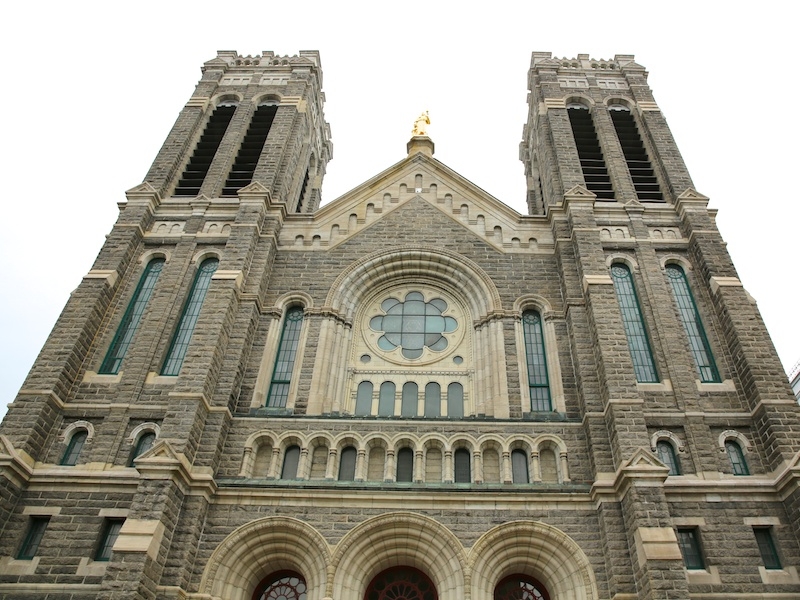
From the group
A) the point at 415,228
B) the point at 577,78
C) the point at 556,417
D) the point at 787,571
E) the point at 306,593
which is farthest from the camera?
the point at 577,78

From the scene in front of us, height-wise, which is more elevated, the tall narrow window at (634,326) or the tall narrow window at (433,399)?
the tall narrow window at (634,326)

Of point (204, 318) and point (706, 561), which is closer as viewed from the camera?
point (706, 561)

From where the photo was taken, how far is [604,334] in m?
17.2

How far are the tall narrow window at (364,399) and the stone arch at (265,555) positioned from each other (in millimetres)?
3782

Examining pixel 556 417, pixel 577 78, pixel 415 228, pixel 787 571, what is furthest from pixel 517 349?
pixel 577 78

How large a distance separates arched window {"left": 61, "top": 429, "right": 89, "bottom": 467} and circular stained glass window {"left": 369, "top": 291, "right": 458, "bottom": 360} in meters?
8.05

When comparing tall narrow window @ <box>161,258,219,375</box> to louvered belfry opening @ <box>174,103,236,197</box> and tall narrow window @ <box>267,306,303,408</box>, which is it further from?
louvered belfry opening @ <box>174,103,236,197</box>

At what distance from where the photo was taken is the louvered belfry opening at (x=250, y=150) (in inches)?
939

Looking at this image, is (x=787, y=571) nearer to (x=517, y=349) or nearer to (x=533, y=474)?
(x=533, y=474)

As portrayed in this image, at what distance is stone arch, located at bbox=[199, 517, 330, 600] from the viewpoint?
14.3m

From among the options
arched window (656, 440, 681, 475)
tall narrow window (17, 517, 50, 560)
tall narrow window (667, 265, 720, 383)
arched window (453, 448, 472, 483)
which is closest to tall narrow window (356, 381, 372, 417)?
arched window (453, 448, 472, 483)

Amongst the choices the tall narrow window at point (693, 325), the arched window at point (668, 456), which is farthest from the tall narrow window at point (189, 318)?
the tall narrow window at point (693, 325)

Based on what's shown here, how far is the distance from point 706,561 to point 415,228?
12.5 m

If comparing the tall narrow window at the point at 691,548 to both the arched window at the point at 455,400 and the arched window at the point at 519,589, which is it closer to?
the arched window at the point at 519,589
